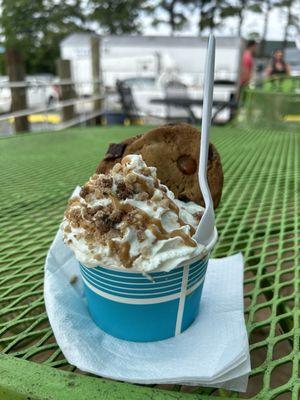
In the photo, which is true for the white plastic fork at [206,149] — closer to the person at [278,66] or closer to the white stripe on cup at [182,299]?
the white stripe on cup at [182,299]

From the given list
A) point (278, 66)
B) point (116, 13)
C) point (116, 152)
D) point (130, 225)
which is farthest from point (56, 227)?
point (116, 13)

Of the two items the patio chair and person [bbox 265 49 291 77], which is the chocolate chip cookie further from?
person [bbox 265 49 291 77]

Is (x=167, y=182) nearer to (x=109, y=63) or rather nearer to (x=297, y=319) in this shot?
(x=297, y=319)

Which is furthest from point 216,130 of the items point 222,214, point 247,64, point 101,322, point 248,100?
point 247,64

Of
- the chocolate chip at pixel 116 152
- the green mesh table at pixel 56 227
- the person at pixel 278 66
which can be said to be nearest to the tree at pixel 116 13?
the person at pixel 278 66

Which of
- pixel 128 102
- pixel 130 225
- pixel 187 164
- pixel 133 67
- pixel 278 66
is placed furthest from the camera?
pixel 133 67

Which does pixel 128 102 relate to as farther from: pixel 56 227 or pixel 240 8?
pixel 240 8

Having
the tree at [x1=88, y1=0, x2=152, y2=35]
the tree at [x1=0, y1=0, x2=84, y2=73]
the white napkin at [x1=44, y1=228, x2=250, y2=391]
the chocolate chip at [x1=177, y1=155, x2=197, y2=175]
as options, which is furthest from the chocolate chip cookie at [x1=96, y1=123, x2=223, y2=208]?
the tree at [x1=88, y1=0, x2=152, y2=35]
